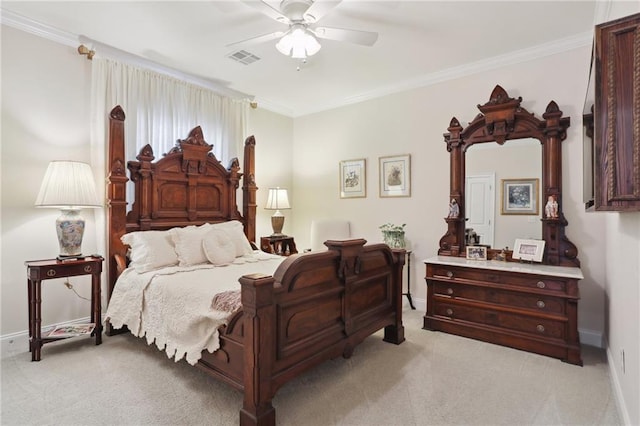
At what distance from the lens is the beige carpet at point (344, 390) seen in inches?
81.3

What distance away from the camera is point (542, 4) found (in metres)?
2.76

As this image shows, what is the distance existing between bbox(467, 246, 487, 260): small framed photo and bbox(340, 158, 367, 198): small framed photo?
1.67 metres

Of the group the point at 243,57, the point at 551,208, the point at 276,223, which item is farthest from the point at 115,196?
the point at 551,208

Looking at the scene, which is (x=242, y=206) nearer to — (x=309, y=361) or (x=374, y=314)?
(x=374, y=314)

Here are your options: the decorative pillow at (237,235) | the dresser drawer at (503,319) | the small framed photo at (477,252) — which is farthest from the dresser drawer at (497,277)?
the decorative pillow at (237,235)

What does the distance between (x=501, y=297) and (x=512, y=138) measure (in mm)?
1707

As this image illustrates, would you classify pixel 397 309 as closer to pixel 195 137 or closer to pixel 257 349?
pixel 257 349

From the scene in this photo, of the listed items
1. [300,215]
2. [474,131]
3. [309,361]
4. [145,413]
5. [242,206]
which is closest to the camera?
[145,413]

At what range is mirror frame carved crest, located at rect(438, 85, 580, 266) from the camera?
333 centimetres

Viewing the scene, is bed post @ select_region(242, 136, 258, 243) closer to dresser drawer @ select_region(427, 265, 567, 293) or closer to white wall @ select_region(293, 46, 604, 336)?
white wall @ select_region(293, 46, 604, 336)

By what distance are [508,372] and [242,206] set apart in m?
3.68

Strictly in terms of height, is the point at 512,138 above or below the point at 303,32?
below

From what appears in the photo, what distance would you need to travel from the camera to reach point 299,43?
272cm

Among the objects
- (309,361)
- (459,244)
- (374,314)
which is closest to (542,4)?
(459,244)
